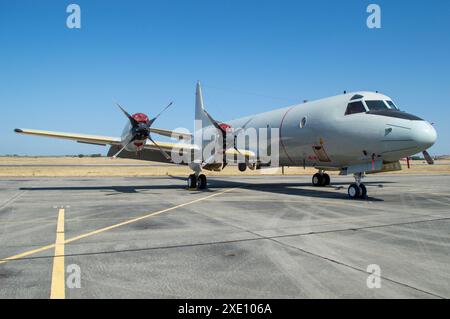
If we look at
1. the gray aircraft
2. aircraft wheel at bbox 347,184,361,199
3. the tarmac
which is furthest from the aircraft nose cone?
the tarmac

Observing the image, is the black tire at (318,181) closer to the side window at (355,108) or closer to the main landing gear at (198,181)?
the main landing gear at (198,181)

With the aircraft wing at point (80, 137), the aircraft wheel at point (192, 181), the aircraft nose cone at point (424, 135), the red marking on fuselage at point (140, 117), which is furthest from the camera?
Result: the aircraft wheel at point (192, 181)

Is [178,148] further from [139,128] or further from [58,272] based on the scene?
[58,272]

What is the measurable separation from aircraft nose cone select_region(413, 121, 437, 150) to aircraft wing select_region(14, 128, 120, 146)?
15.1 meters

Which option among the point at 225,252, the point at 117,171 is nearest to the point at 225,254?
the point at 225,252

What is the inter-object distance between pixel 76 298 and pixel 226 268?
7.35 feet

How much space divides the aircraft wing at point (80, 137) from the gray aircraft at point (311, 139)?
0.05 m

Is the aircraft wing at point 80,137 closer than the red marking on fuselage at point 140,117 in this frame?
No

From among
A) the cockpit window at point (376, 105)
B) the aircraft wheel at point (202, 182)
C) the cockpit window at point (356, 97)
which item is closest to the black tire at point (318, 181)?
the aircraft wheel at point (202, 182)

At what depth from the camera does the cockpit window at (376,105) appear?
614 inches

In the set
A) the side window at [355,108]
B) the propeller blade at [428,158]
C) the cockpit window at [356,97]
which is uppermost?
the cockpit window at [356,97]
